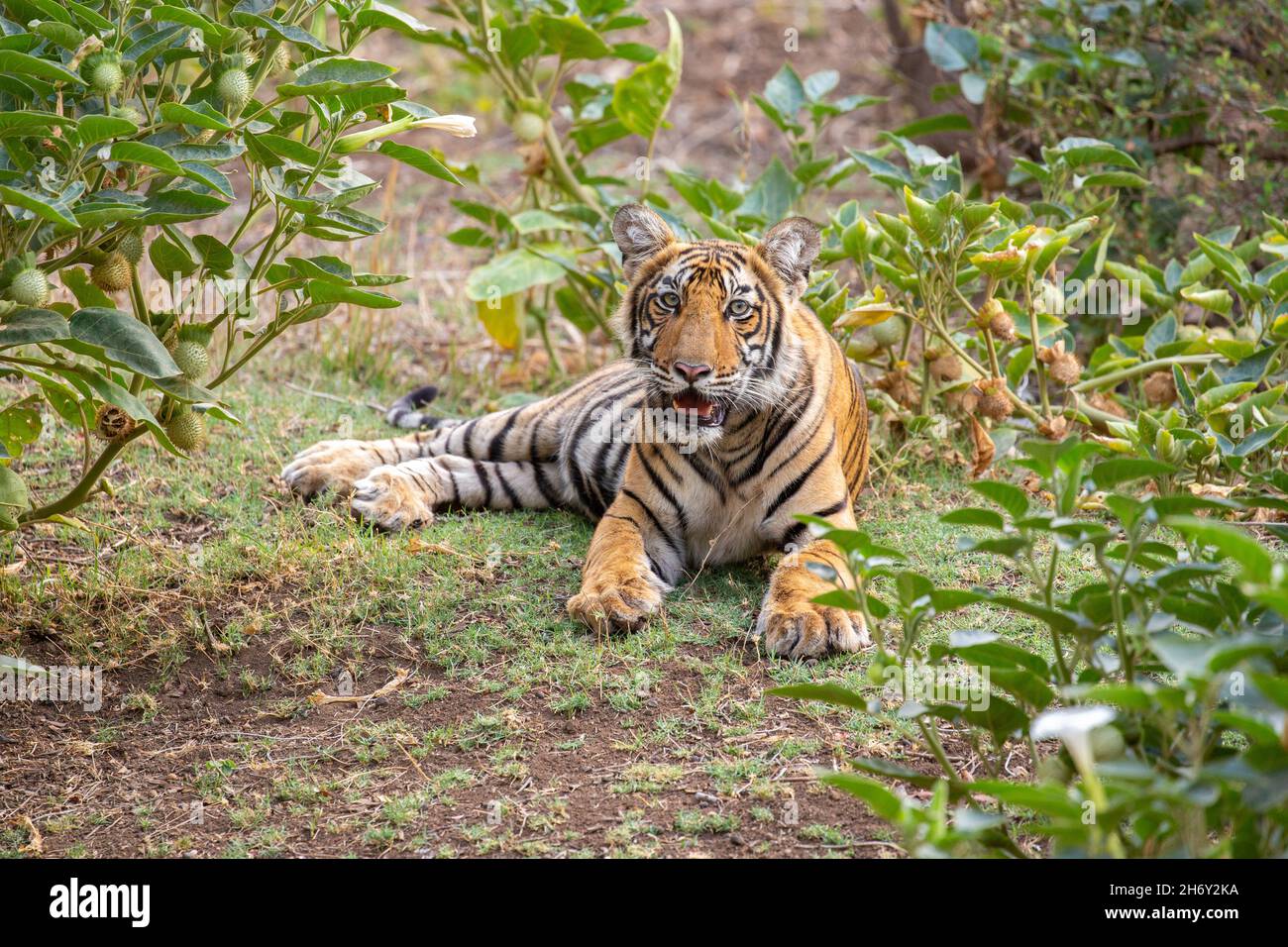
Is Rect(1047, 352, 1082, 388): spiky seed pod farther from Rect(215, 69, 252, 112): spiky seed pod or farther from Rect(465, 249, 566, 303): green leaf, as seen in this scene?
Rect(215, 69, 252, 112): spiky seed pod

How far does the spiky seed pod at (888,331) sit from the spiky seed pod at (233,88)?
2776mm

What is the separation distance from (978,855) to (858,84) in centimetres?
912

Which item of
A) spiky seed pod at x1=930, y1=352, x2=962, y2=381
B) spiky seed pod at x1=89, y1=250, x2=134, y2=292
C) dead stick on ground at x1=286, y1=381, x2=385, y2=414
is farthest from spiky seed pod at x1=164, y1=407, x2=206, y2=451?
spiky seed pod at x1=930, y1=352, x2=962, y2=381

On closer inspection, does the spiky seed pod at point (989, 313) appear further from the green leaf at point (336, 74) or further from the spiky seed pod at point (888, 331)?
the green leaf at point (336, 74)

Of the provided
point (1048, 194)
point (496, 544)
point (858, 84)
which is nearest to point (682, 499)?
point (496, 544)

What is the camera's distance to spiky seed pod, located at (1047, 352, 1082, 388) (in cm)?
474

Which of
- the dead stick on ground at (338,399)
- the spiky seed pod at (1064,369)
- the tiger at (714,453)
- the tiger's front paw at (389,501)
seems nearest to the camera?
the tiger at (714,453)

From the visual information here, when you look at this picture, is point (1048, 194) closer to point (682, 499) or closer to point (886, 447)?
point (886, 447)

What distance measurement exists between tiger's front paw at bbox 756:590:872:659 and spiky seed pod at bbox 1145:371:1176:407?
201cm

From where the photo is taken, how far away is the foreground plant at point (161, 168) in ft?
9.37

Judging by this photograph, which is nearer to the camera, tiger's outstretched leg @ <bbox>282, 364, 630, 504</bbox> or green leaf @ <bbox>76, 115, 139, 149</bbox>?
green leaf @ <bbox>76, 115, 139, 149</bbox>

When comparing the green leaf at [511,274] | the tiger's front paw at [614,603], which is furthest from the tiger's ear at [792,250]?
the green leaf at [511,274]

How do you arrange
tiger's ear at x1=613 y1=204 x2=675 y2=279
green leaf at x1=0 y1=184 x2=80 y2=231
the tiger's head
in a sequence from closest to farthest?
1. green leaf at x1=0 y1=184 x2=80 y2=231
2. the tiger's head
3. tiger's ear at x1=613 y1=204 x2=675 y2=279
